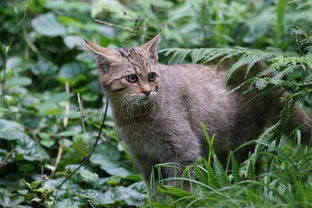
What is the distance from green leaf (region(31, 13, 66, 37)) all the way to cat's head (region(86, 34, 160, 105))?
3.29 metres

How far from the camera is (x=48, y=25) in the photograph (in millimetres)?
8320

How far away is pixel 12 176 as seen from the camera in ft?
18.0

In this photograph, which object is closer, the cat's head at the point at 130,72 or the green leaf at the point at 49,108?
the cat's head at the point at 130,72

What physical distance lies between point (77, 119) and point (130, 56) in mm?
1932

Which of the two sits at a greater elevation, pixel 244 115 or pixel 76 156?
pixel 244 115

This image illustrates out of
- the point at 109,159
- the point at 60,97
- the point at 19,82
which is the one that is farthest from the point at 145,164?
the point at 19,82

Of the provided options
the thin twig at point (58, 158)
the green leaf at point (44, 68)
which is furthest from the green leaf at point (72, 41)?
the thin twig at point (58, 158)

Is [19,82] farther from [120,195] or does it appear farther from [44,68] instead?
[120,195]

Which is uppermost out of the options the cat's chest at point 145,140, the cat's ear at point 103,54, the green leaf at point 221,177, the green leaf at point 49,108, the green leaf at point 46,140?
the cat's ear at point 103,54

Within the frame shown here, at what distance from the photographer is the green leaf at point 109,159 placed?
567 cm

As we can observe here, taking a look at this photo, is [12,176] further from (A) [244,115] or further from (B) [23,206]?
(A) [244,115]

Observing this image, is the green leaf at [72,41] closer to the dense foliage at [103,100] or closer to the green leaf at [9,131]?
the dense foliage at [103,100]

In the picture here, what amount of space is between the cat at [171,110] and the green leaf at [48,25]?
311 centimetres

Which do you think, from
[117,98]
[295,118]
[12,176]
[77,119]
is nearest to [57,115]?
[77,119]
